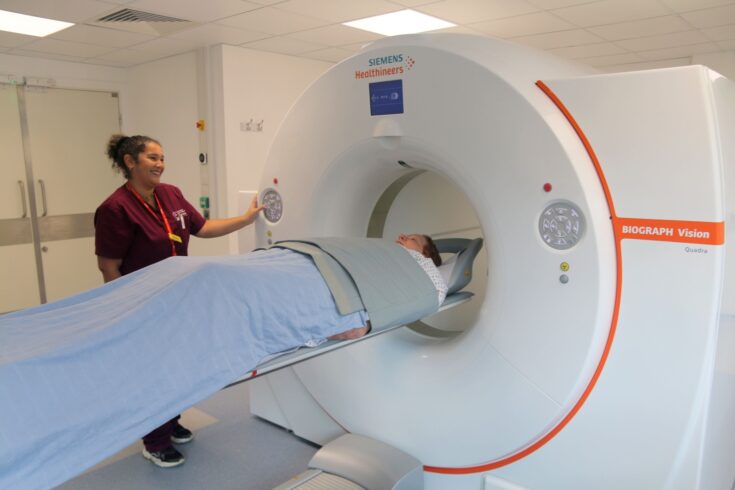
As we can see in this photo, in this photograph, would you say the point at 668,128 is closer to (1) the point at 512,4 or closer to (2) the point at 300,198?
(2) the point at 300,198

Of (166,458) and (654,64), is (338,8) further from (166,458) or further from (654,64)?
(654,64)

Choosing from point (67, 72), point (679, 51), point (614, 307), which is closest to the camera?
point (614, 307)

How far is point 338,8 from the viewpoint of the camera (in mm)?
3115

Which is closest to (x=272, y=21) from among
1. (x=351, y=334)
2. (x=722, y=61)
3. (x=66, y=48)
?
(x=66, y=48)

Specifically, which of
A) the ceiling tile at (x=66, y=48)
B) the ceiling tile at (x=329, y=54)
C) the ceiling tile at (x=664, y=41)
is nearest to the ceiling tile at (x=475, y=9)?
the ceiling tile at (x=329, y=54)

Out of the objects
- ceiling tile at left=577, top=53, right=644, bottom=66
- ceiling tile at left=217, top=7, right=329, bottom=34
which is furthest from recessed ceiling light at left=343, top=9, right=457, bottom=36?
ceiling tile at left=577, top=53, right=644, bottom=66

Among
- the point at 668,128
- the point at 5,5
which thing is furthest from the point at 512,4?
the point at 5,5

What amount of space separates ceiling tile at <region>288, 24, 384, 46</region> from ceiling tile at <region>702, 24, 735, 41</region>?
221cm

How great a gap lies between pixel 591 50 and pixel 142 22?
10.7 ft

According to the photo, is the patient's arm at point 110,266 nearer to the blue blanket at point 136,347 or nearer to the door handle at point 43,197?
the blue blanket at point 136,347

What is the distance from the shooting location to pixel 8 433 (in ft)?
2.53

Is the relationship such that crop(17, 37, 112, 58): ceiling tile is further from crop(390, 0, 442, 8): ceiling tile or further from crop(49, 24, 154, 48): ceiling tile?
crop(390, 0, 442, 8): ceiling tile

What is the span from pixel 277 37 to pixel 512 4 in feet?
5.16

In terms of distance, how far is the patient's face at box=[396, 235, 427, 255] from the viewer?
1.89 metres
